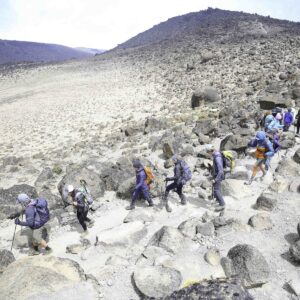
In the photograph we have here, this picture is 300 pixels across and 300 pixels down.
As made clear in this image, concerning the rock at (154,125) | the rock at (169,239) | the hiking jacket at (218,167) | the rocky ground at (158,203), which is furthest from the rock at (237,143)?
the rock at (154,125)

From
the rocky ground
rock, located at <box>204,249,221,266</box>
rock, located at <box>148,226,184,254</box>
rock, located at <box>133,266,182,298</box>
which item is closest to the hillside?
the rocky ground

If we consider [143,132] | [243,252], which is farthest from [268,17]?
[243,252]

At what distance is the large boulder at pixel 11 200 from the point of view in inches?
464

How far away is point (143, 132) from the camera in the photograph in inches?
805

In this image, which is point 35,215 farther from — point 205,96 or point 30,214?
point 205,96

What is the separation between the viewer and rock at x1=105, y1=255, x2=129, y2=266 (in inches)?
300

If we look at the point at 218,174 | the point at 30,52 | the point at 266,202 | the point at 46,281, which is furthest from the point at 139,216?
the point at 30,52

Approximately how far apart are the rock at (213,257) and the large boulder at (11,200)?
6.85 metres

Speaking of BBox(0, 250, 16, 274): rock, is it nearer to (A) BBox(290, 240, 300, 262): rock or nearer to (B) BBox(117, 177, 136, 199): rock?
(B) BBox(117, 177, 136, 199): rock

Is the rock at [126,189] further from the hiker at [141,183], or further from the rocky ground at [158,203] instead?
the hiker at [141,183]

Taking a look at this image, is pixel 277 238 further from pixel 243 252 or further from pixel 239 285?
pixel 239 285

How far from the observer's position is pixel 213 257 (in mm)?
7383

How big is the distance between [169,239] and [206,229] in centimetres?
94

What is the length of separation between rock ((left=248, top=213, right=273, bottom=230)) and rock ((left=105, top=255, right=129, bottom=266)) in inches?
124
